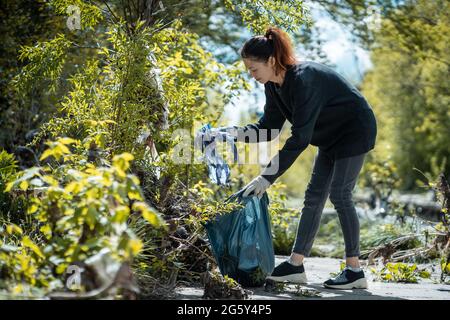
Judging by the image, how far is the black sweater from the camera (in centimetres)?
384

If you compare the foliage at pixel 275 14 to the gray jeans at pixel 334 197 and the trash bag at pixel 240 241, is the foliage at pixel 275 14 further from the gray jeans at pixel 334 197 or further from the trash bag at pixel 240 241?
the trash bag at pixel 240 241

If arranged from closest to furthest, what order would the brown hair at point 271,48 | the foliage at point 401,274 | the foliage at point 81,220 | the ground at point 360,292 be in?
the foliage at point 81,220 → the ground at point 360,292 → the brown hair at point 271,48 → the foliage at point 401,274

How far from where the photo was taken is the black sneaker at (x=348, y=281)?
415cm

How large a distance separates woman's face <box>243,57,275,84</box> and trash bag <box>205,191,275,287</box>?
27.3 inches

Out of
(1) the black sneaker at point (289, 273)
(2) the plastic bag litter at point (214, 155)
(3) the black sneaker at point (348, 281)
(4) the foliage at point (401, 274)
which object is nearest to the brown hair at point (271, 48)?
(2) the plastic bag litter at point (214, 155)

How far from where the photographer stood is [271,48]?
153 inches

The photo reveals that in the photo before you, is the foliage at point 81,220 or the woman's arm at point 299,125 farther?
the woman's arm at point 299,125

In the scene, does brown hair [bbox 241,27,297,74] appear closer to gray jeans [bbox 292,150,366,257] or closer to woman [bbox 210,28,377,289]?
woman [bbox 210,28,377,289]

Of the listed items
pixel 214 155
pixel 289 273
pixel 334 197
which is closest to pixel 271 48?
pixel 214 155

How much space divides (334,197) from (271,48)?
985mm

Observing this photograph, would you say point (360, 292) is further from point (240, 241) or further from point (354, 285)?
point (240, 241)
